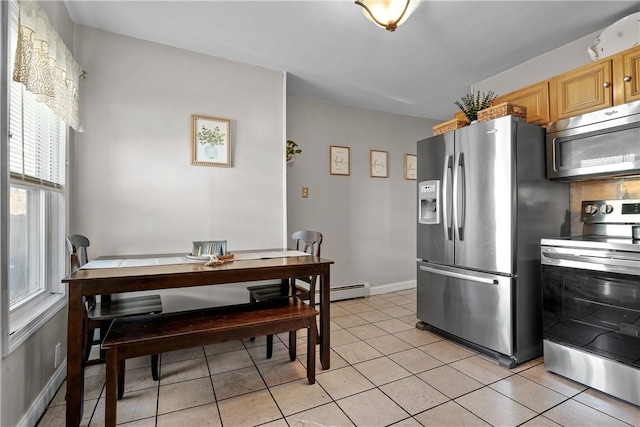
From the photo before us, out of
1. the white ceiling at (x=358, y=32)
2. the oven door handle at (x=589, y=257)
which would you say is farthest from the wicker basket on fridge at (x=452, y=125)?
the oven door handle at (x=589, y=257)

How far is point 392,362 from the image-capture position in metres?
2.34

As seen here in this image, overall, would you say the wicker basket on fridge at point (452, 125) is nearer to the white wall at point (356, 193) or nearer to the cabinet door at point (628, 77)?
the cabinet door at point (628, 77)

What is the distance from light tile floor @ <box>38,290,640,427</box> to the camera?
169 cm

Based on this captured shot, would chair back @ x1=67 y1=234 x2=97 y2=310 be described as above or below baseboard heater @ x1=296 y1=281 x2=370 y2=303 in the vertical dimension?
above

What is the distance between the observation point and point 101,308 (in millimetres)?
2098

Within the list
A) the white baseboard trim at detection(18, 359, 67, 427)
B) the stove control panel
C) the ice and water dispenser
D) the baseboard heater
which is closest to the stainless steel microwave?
the stove control panel

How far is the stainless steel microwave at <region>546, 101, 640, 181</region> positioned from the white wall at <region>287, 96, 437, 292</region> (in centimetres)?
221

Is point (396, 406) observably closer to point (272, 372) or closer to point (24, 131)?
point (272, 372)

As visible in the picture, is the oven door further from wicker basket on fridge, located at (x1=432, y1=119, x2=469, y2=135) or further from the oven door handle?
wicker basket on fridge, located at (x1=432, y1=119, x2=469, y2=135)

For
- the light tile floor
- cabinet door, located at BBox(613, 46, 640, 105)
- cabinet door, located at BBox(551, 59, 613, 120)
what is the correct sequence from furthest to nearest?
cabinet door, located at BBox(551, 59, 613, 120)
cabinet door, located at BBox(613, 46, 640, 105)
the light tile floor

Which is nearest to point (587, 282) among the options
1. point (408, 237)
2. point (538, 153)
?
point (538, 153)

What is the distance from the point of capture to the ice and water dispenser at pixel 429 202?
2812mm

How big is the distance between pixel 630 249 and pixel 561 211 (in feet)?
2.64

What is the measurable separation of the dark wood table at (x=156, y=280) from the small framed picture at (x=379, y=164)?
2413 mm
